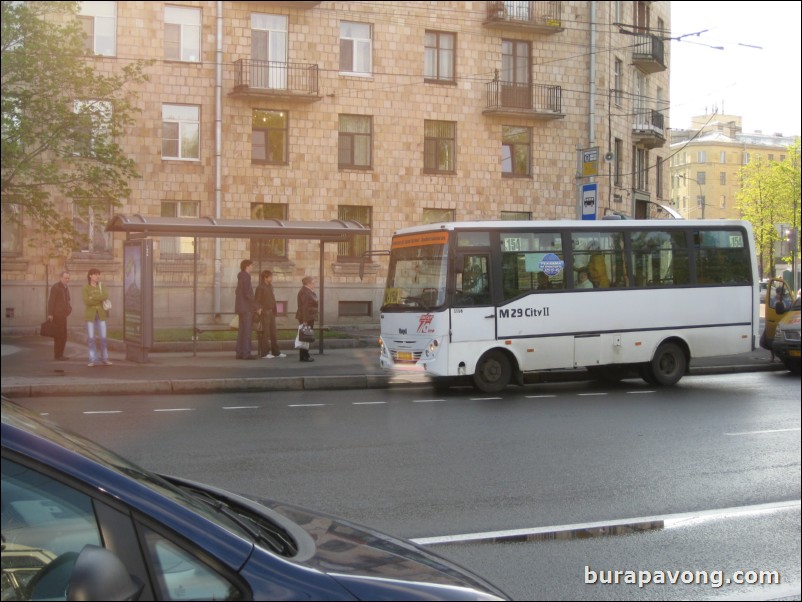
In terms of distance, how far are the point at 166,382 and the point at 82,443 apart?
1296 cm

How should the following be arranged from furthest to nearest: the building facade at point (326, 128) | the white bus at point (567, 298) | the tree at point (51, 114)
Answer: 1. the building facade at point (326, 128)
2. the tree at point (51, 114)
3. the white bus at point (567, 298)

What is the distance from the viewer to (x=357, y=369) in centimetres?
1830

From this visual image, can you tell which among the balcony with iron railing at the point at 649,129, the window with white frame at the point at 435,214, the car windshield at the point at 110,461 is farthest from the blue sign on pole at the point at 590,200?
the car windshield at the point at 110,461

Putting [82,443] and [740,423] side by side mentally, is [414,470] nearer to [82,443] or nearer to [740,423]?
[740,423]

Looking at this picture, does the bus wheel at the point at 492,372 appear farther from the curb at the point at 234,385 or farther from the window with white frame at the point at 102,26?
the window with white frame at the point at 102,26

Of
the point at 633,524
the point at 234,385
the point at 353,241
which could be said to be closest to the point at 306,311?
the point at 234,385

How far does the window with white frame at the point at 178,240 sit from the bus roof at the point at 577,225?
48.9ft

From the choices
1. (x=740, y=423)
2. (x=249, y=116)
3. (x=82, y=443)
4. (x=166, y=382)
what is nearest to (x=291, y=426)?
(x=166, y=382)

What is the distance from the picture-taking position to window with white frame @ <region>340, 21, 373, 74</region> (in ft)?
110

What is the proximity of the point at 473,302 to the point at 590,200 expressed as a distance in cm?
561

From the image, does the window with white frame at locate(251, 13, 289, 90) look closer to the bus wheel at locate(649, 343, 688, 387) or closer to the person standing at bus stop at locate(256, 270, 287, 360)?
the person standing at bus stop at locate(256, 270, 287, 360)

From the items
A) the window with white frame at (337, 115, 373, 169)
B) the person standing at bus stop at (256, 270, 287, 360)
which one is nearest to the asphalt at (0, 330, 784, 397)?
the person standing at bus stop at (256, 270, 287, 360)

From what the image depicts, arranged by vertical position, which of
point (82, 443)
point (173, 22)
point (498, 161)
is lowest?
point (82, 443)

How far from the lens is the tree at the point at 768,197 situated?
12398 mm
